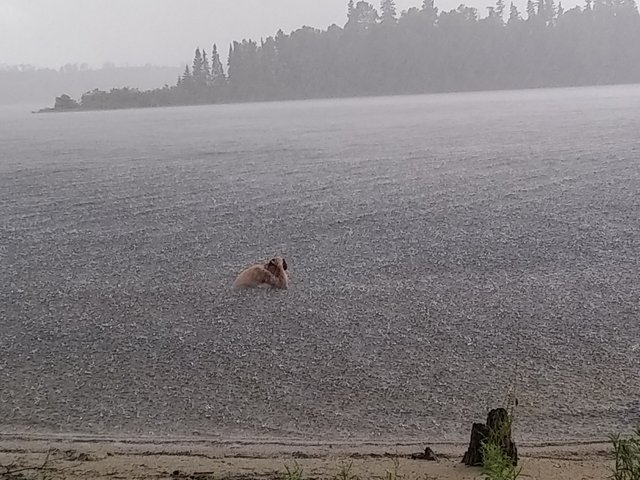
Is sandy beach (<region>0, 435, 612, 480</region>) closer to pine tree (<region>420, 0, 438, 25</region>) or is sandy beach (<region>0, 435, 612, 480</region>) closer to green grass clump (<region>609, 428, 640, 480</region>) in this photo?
green grass clump (<region>609, 428, 640, 480</region>)

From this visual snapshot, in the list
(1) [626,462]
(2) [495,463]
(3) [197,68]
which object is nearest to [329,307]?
(2) [495,463]

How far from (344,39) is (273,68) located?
27.8 ft

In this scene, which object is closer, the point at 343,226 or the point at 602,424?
the point at 602,424

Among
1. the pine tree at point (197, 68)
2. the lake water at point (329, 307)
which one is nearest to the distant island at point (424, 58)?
the pine tree at point (197, 68)

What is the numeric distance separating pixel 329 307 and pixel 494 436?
2304 millimetres

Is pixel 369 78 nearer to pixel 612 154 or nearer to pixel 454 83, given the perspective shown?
pixel 454 83

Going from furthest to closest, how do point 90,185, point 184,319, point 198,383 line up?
point 90,185 → point 184,319 → point 198,383

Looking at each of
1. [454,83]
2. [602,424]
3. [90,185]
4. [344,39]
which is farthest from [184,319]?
[344,39]

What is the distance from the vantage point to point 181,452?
9.83 feet

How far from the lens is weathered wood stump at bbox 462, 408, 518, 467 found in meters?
2.59

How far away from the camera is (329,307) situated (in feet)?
15.8

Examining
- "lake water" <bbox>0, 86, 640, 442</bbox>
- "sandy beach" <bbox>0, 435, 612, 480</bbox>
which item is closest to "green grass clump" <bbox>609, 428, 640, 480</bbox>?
"sandy beach" <bbox>0, 435, 612, 480</bbox>

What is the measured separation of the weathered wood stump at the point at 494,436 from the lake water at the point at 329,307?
1.31 ft

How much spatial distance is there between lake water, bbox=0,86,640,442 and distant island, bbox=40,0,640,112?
167ft
